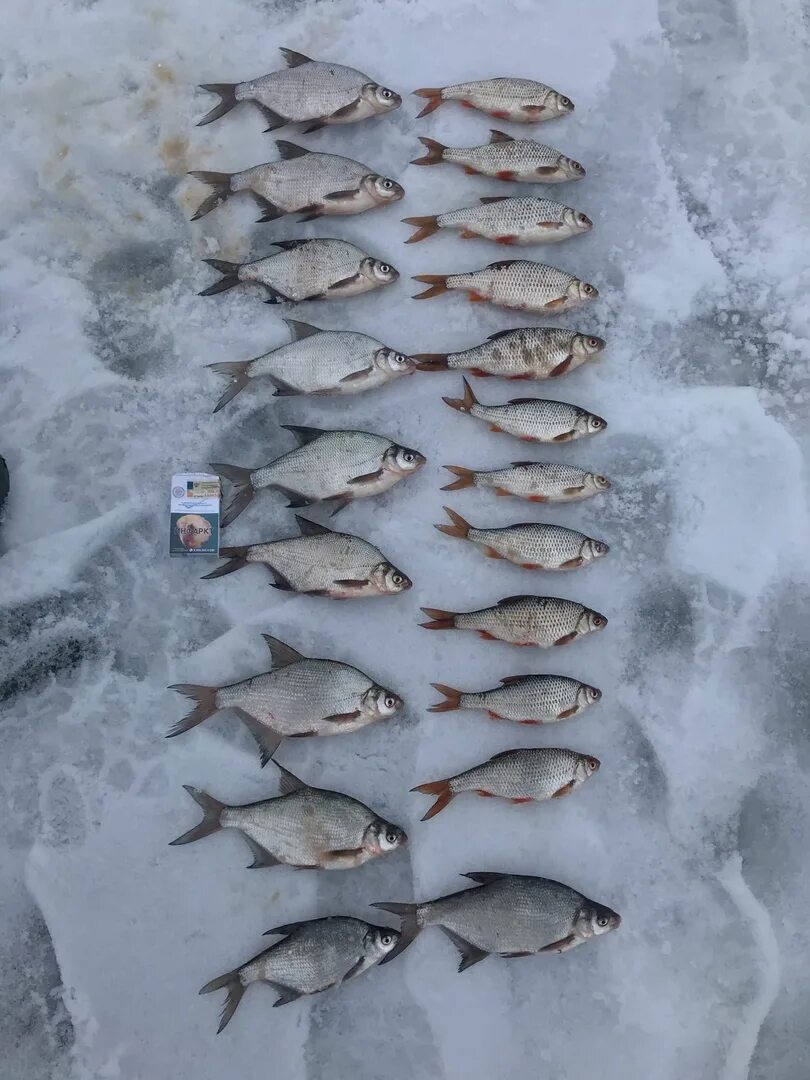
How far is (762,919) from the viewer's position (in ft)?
13.5

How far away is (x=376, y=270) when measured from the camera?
4.44 m

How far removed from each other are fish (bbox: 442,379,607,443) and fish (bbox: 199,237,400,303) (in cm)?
82

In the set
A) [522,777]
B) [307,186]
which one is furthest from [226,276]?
[522,777]

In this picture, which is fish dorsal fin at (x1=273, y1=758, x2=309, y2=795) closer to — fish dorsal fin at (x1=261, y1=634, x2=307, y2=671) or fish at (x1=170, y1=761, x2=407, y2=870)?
fish at (x1=170, y1=761, x2=407, y2=870)

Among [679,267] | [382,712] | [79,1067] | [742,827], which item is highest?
[679,267]

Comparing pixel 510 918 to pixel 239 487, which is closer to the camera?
pixel 510 918

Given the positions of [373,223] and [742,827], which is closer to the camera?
[742,827]

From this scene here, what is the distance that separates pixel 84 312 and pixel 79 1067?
12.7ft

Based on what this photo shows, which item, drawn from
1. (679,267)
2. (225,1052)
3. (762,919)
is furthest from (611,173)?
(225,1052)

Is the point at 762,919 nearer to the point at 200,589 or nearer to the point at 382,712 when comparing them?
the point at 382,712

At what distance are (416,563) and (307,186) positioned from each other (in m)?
2.14

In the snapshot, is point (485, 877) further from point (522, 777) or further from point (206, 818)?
point (206, 818)

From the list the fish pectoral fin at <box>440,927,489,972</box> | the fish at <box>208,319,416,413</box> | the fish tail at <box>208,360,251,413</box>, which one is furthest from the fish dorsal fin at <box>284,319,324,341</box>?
the fish pectoral fin at <box>440,927,489,972</box>

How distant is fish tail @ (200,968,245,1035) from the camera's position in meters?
3.93
